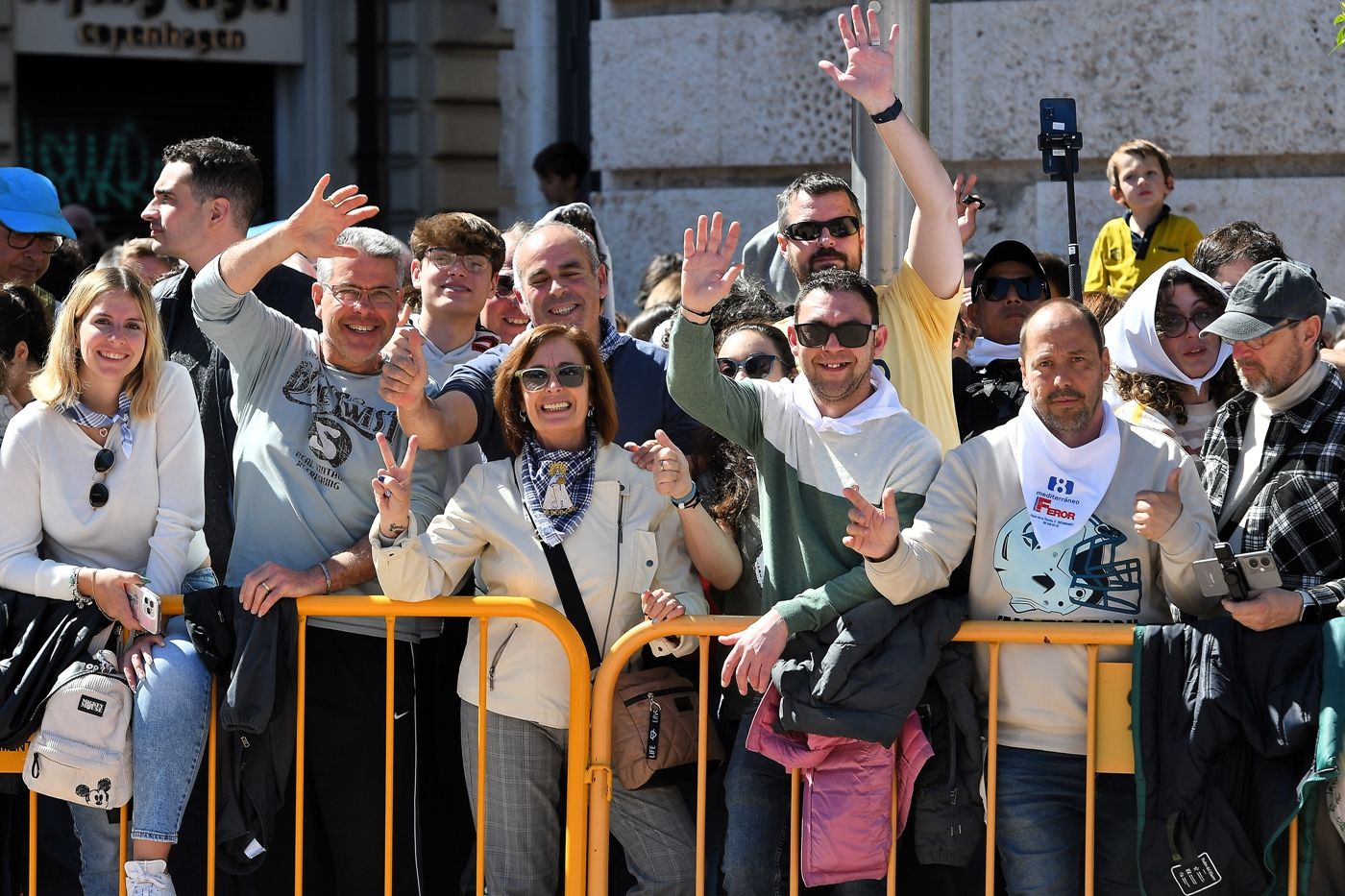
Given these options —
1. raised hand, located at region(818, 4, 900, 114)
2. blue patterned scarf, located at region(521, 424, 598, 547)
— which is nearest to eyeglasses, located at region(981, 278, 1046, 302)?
raised hand, located at region(818, 4, 900, 114)

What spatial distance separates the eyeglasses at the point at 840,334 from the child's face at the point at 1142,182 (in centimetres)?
333

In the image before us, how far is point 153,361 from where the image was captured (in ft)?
15.0

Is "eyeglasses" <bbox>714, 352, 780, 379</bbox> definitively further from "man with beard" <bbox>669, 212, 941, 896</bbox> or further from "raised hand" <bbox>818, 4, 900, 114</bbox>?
"raised hand" <bbox>818, 4, 900, 114</bbox>

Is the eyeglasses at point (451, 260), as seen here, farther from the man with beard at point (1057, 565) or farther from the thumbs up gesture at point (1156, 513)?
the thumbs up gesture at point (1156, 513)

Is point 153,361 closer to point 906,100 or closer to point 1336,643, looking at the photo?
point 906,100

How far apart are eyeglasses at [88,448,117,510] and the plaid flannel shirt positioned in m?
2.68

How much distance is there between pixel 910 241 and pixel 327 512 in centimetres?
165

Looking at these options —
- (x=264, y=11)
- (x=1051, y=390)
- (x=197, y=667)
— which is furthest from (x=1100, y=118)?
(x=264, y=11)

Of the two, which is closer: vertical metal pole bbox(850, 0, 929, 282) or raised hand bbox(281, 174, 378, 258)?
Result: raised hand bbox(281, 174, 378, 258)

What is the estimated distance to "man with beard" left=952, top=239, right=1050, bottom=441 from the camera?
17.3 ft

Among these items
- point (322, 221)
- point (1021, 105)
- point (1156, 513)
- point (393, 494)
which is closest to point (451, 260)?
point (322, 221)

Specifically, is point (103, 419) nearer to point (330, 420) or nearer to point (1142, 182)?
point (330, 420)

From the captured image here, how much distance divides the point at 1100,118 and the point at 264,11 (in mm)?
7920

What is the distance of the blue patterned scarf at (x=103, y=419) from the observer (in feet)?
14.7
